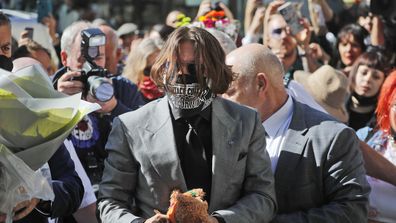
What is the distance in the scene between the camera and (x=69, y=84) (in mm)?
4375

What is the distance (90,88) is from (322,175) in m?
1.34

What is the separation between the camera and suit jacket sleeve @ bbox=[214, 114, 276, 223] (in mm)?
3170

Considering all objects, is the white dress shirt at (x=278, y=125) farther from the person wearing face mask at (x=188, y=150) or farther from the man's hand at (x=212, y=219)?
the man's hand at (x=212, y=219)

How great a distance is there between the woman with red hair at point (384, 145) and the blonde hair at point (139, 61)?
2.33 metres

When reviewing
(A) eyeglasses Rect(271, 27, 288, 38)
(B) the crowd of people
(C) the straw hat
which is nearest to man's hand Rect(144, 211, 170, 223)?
(B) the crowd of people

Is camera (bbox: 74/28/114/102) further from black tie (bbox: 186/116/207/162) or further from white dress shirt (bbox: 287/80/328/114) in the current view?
black tie (bbox: 186/116/207/162)

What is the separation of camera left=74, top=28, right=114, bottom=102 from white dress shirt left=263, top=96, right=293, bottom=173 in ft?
2.95

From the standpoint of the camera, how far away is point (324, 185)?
3.73 m

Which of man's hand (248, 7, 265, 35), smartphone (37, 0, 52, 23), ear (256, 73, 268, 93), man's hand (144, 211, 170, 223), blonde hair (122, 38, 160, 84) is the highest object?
ear (256, 73, 268, 93)

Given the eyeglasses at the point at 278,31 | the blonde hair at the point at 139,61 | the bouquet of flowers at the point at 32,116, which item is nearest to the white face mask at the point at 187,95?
the bouquet of flowers at the point at 32,116

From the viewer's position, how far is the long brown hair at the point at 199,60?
3166mm

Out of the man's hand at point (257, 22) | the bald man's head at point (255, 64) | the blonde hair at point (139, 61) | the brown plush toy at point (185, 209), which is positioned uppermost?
the bald man's head at point (255, 64)

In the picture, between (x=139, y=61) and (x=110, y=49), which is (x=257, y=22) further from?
→ (x=110, y=49)

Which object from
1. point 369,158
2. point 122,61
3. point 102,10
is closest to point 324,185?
point 369,158
